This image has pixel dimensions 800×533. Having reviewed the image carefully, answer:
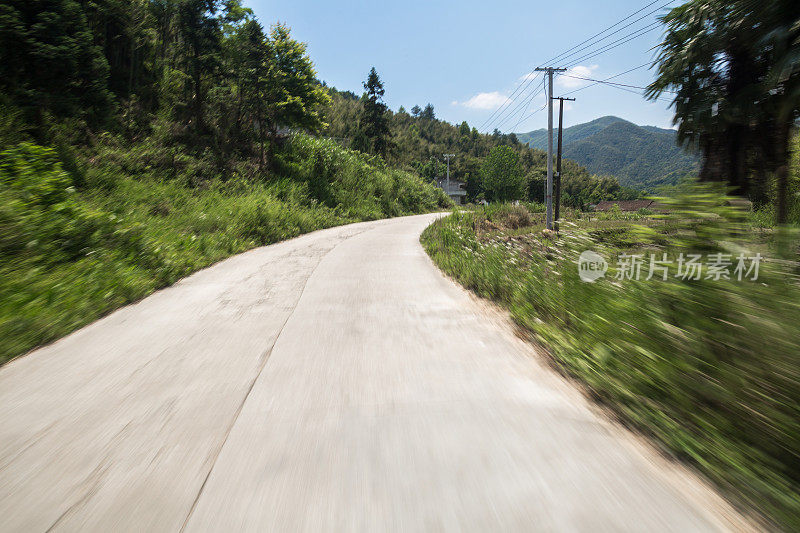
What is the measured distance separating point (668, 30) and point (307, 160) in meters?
18.7

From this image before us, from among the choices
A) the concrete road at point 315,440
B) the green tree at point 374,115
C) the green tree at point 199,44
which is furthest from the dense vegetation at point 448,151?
the concrete road at point 315,440

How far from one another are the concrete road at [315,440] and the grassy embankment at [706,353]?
23 centimetres

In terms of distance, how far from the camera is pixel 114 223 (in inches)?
276

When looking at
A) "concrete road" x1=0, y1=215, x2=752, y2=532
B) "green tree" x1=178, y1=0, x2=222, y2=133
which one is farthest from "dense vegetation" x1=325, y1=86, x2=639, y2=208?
"concrete road" x1=0, y1=215, x2=752, y2=532

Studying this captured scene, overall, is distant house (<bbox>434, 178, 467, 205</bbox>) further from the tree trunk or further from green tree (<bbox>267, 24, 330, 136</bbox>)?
the tree trunk

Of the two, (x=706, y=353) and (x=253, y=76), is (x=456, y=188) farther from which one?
(x=706, y=353)

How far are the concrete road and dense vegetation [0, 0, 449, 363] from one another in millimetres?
1700

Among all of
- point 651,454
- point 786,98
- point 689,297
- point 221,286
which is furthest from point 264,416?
point 786,98

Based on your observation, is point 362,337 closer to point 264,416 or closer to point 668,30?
point 264,416

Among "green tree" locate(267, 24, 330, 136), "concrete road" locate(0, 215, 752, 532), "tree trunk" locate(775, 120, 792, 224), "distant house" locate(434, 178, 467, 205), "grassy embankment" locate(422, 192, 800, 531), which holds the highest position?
"green tree" locate(267, 24, 330, 136)

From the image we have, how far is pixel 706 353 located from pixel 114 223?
28.9 ft

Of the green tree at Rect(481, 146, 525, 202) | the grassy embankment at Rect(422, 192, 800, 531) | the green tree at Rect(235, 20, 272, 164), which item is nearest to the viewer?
the grassy embankment at Rect(422, 192, 800, 531)

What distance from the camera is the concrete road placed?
167cm

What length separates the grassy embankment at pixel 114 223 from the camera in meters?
4.54
